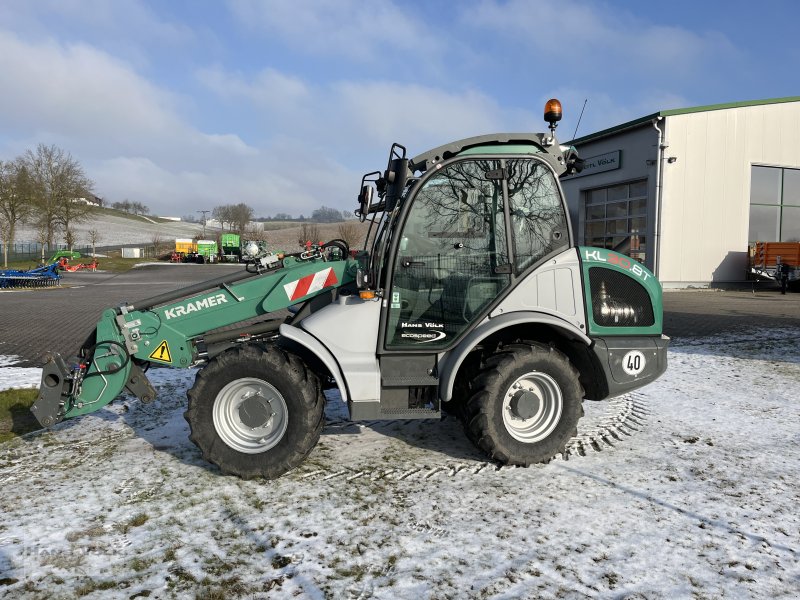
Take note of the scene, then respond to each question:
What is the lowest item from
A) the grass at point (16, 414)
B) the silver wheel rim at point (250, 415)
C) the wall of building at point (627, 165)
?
the grass at point (16, 414)

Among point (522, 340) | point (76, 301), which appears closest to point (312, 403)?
point (522, 340)

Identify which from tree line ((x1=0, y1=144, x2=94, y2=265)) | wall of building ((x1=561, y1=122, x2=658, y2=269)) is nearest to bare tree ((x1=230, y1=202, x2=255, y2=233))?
tree line ((x1=0, y1=144, x2=94, y2=265))

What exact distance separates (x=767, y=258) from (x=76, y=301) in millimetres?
23352

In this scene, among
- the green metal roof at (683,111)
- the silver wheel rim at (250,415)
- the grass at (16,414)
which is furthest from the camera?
the green metal roof at (683,111)

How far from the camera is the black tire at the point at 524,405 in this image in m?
4.05

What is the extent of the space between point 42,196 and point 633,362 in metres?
42.7

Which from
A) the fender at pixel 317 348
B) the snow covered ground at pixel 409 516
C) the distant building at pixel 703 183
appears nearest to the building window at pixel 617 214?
the distant building at pixel 703 183

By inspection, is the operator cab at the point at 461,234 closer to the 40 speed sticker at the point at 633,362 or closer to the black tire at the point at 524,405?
the black tire at the point at 524,405

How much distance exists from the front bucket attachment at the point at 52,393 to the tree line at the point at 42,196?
37.5 metres

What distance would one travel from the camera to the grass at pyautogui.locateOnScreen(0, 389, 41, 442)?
5036 millimetres

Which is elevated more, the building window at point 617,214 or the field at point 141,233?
the field at point 141,233

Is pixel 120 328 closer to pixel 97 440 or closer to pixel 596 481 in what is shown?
pixel 97 440

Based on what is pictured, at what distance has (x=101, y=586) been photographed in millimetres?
2779

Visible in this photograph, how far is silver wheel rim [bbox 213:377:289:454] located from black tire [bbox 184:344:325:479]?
0.04 feet
